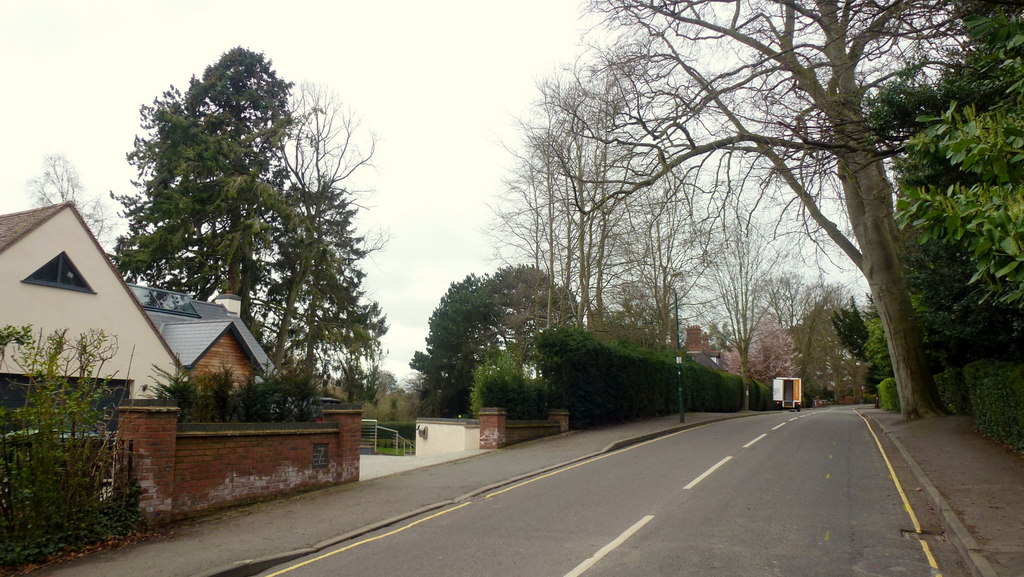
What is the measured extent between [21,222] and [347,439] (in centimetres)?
1084

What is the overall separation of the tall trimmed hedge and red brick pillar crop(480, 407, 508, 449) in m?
3.92

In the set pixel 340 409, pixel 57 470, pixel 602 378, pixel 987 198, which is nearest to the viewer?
pixel 987 198

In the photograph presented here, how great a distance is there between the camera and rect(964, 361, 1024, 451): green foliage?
1273cm

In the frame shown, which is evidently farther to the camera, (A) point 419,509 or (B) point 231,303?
(B) point 231,303

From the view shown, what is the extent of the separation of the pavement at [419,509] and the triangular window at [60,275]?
8678mm

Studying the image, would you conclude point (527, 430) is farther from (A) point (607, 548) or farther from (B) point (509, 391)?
(A) point (607, 548)

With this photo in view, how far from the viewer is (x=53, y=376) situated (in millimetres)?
7930

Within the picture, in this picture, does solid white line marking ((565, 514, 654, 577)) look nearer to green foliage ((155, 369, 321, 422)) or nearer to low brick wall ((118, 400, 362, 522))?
low brick wall ((118, 400, 362, 522))

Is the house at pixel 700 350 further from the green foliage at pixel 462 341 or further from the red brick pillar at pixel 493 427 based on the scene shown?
the red brick pillar at pixel 493 427

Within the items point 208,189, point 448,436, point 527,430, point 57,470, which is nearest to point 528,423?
point 527,430

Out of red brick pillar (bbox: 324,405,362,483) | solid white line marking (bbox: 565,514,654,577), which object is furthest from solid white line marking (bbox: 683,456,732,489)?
red brick pillar (bbox: 324,405,362,483)

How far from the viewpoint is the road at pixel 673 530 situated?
6.69m

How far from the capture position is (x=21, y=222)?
1673 cm

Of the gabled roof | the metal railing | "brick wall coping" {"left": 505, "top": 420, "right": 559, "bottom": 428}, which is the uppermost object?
the gabled roof
